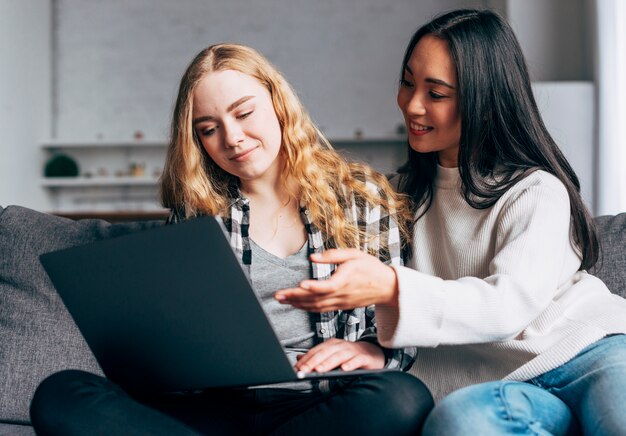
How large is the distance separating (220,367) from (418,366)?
0.50m

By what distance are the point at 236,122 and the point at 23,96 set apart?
4.36 m

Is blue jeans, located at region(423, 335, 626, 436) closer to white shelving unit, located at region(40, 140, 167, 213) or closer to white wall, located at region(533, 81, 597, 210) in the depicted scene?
white wall, located at region(533, 81, 597, 210)

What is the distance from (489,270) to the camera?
148 centimetres

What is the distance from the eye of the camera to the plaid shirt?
62.3 inches

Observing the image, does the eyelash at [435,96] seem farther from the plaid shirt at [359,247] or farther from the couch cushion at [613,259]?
the couch cushion at [613,259]

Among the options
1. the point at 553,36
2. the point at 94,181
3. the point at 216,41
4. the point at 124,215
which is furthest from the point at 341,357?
the point at 216,41

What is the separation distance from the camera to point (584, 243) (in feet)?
5.05

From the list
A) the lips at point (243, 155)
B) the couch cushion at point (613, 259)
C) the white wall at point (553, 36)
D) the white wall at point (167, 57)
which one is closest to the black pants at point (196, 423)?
the lips at point (243, 155)

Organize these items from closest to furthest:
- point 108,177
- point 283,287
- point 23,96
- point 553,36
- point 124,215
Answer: point 283,287 → point 553,36 → point 124,215 → point 23,96 → point 108,177

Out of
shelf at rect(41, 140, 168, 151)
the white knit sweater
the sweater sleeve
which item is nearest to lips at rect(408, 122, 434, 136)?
the white knit sweater

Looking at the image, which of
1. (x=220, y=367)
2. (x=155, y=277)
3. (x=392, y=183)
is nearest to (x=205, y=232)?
(x=155, y=277)

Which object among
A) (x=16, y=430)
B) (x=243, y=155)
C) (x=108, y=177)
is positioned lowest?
(x=16, y=430)

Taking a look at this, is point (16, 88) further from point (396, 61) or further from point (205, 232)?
point (205, 232)

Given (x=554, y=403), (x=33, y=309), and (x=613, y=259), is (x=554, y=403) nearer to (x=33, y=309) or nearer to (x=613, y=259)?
(x=613, y=259)
